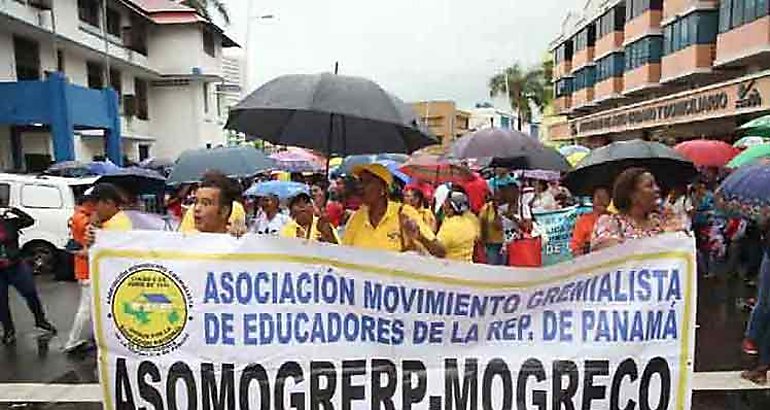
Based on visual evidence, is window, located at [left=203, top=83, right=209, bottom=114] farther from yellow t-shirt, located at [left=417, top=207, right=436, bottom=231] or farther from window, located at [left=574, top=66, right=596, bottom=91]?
yellow t-shirt, located at [left=417, top=207, right=436, bottom=231]

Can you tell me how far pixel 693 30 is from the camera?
30.9 m

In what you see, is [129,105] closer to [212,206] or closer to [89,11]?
[89,11]

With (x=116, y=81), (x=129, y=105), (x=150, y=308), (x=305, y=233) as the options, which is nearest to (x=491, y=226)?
(x=305, y=233)

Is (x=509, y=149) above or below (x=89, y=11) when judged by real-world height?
below

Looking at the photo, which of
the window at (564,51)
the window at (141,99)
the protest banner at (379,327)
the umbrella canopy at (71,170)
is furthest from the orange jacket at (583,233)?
the window at (564,51)

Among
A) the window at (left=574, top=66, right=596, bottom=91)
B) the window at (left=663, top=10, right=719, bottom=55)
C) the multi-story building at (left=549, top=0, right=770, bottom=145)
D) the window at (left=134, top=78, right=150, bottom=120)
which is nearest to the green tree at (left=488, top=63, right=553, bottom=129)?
the multi-story building at (left=549, top=0, right=770, bottom=145)

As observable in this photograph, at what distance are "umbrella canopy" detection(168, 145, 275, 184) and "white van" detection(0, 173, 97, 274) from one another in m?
2.76

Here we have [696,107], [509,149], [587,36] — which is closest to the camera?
[509,149]

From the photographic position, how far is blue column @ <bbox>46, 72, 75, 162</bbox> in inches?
671

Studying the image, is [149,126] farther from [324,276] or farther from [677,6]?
[324,276]

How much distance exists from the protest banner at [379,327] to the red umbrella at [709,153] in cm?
945

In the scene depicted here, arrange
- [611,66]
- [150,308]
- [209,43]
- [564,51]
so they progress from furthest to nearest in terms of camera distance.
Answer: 1. [564,51]
2. [611,66]
3. [209,43]
4. [150,308]

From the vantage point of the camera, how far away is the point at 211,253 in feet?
10.6

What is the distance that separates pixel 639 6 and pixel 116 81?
25.8m
